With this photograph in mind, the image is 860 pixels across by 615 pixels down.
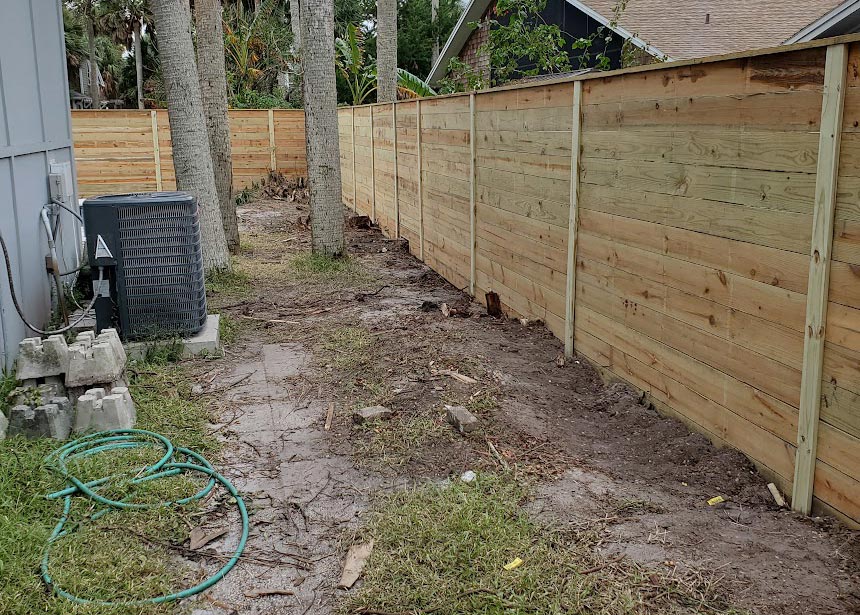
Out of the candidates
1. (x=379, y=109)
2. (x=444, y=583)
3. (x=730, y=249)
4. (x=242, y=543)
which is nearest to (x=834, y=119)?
(x=730, y=249)

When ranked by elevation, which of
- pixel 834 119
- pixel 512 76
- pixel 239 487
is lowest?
pixel 239 487

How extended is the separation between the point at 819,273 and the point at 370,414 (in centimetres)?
266

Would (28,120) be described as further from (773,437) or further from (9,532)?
(773,437)

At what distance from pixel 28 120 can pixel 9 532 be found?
400 centimetres

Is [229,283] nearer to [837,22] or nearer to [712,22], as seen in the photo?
[837,22]

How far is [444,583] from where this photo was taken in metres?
3.03

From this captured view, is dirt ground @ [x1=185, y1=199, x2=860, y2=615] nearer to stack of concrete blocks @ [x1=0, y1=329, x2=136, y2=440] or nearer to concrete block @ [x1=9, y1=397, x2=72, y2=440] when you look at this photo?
stack of concrete blocks @ [x1=0, y1=329, x2=136, y2=440]

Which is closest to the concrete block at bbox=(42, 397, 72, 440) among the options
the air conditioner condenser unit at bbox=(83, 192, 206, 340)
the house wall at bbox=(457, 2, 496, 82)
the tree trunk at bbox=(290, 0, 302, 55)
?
the air conditioner condenser unit at bbox=(83, 192, 206, 340)

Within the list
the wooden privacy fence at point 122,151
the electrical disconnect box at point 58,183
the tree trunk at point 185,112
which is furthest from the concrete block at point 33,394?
the wooden privacy fence at point 122,151

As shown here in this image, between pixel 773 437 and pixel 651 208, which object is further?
pixel 651 208

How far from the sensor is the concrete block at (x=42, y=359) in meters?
4.57

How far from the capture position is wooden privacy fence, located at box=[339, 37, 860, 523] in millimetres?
3107

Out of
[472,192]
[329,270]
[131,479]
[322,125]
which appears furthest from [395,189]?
[131,479]

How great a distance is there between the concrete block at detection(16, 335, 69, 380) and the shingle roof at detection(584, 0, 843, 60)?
1176 centimetres
